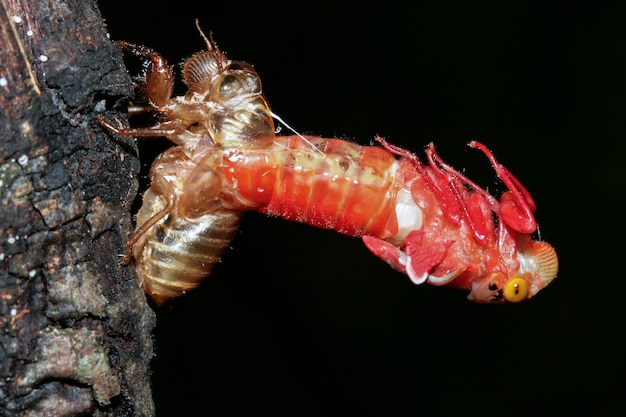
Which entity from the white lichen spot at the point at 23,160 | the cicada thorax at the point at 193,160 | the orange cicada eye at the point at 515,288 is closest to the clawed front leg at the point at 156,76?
the cicada thorax at the point at 193,160

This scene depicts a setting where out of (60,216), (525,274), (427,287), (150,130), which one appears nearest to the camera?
(60,216)

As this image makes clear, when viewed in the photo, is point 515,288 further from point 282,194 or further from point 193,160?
point 193,160

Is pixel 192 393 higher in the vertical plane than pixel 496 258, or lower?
lower

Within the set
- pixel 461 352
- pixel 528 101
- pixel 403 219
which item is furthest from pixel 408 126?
pixel 403 219

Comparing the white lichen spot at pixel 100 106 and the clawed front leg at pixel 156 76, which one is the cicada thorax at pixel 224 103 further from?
the white lichen spot at pixel 100 106

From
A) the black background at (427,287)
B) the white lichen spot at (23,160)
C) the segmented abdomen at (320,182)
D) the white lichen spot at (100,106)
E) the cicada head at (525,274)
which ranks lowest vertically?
the black background at (427,287)

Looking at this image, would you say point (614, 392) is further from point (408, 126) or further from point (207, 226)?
point (207, 226)

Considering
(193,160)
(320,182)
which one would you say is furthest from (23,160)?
(320,182)
